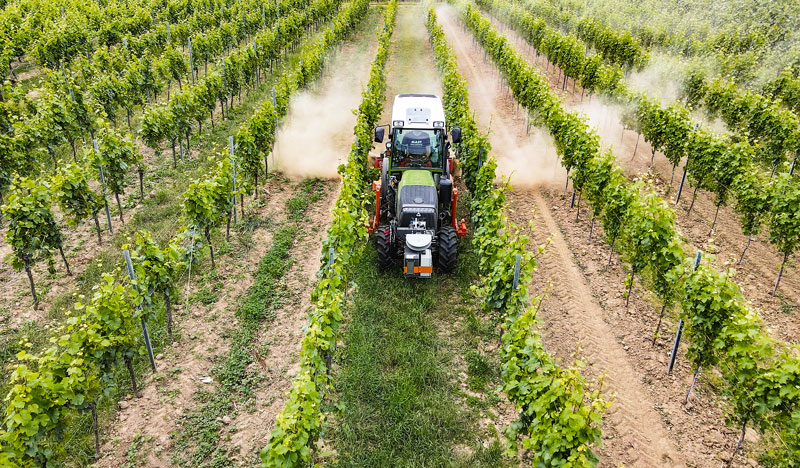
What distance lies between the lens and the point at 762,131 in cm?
1396

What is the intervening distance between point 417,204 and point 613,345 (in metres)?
4.37

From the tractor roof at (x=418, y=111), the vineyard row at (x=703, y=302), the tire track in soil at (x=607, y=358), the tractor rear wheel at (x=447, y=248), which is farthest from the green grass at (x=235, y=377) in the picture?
the vineyard row at (x=703, y=302)

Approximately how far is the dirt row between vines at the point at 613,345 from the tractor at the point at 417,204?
1954mm

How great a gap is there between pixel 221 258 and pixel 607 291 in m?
8.04

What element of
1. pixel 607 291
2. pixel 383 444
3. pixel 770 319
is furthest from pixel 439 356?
pixel 770 319

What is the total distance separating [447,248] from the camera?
391 inches

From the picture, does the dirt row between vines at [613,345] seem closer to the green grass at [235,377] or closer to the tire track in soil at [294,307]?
the tire track in soil at [294,307]

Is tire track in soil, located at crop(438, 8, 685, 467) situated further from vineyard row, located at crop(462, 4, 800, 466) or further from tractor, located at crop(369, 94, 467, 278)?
tractor, located at crop(369, 94, 467, 278)

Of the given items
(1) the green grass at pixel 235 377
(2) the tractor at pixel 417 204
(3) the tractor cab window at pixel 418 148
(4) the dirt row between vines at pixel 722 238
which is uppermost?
(3) the tractor cab window at pixel 418 148

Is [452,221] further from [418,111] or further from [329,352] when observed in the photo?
[329,352]

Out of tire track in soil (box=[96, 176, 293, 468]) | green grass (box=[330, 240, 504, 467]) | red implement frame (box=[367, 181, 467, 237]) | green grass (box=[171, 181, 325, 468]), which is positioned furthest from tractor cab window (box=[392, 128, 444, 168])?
tire track in soil (box=[96, 176, 293, 468])

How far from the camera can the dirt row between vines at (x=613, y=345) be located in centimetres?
708

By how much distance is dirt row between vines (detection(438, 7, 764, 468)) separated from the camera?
23.2ft

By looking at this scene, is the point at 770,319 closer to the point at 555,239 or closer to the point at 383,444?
the point at 555,239
